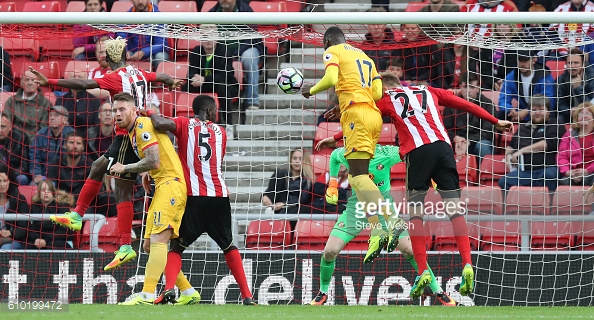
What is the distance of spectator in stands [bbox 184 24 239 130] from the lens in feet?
39.9

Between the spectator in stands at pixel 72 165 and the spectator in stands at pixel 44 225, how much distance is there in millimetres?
127

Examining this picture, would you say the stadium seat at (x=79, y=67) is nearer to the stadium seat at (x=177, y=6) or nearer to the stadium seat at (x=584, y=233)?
the stadium seat at (x=177, y=6)

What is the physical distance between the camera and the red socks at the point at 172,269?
962 centimetres

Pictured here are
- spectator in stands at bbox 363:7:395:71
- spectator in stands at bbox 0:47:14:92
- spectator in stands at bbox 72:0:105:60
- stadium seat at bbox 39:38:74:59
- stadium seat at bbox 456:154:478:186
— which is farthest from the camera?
stadium seat at bbox 39:38:74:59

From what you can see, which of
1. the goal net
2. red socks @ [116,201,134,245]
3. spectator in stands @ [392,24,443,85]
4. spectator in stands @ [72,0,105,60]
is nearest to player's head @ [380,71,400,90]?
the goal net

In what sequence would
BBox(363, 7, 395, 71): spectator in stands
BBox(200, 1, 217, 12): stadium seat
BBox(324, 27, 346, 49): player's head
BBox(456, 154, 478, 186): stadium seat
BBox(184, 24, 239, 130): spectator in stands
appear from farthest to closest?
BBox(200, 1, 217, 12): stadium seat
BBox(184, 24, 239, 130): spectator in stands
BBox(456, 154, 478, 186): stadium seat
BBox(363, 7, 395, 71): spectator in stands
BBox(324, 27, 346, 49): player's head

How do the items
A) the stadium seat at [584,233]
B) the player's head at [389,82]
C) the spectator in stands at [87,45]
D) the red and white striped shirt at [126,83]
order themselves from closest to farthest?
the player's head at [389,82], the red and white striped shirt at [126,83], the stadium seat at [584,233], the spectator in stands at [87,45]

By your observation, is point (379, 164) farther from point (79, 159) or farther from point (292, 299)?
point (79, 159)

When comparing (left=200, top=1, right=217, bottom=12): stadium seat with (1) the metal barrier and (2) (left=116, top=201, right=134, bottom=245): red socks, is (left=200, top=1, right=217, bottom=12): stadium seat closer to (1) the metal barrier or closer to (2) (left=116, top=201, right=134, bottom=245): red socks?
(1) the metal barrier

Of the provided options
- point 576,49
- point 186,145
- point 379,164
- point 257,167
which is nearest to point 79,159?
point 257,167

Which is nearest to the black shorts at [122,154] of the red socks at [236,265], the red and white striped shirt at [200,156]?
the red and white striped shirt at [200,156]

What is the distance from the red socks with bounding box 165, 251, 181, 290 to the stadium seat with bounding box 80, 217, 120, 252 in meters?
2.41

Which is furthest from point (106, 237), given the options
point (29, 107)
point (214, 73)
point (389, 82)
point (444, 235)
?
point (389, 82)

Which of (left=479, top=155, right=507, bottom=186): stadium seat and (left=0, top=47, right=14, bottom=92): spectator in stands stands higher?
(left=0, top=47, right=14, bottom=92): spectator in stands
